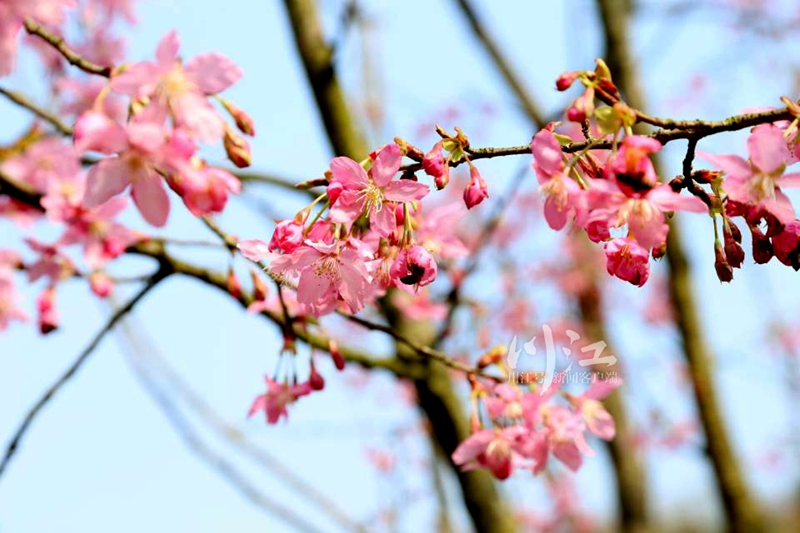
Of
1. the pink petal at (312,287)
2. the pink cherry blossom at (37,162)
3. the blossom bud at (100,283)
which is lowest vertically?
the pink petal at (312,287)

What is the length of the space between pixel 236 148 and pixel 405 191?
21 centimetres

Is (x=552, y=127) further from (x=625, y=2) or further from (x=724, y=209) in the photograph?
(x=625, y=2)

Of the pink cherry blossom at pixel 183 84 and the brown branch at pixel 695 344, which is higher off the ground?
the brown branch at pixel 695 344

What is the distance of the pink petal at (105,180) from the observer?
0.91m

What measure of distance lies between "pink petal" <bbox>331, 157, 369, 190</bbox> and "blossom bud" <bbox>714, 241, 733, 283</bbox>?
0.43 metres

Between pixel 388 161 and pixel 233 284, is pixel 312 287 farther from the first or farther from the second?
pixel 233 284

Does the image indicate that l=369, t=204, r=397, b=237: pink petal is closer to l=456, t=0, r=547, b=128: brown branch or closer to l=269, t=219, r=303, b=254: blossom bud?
l=269, t=219, r=303, b=254: blossom bud

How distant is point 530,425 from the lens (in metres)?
1.40

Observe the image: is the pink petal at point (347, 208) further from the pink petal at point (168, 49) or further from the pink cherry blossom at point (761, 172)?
the pink cherry blossom at point (761, 172)

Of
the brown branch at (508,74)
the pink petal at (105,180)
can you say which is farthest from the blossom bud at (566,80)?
the brown branch at (508,74)

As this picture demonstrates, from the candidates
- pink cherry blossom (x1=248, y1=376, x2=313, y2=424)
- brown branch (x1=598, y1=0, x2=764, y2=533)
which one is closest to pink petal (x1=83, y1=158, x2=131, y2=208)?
pink cherry blossom (x1=248, y1=376, x2=313, y2=424)

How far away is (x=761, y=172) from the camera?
33.8 inches

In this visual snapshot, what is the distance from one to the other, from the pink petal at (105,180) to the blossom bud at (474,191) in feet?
1.33

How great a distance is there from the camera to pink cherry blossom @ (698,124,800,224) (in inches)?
33.5
